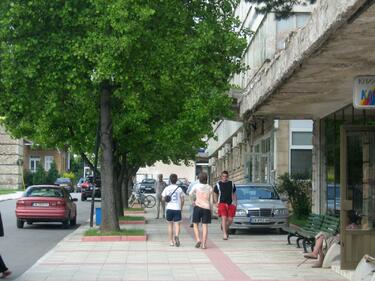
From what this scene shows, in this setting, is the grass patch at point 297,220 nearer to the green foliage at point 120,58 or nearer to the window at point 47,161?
the green foliage at point 120,58

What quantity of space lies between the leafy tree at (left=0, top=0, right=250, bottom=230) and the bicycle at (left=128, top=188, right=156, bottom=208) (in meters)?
19.3

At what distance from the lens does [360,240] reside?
459 inches

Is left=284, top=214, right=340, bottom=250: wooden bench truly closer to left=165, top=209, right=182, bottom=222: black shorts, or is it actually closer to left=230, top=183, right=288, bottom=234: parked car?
left=165, top=209, right=182, bottom=222: black shorts

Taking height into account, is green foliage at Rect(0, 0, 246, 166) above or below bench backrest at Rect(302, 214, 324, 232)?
above

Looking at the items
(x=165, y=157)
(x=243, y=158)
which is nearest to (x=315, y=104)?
(x=165, y=157)

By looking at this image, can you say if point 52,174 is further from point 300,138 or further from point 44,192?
point 44,192

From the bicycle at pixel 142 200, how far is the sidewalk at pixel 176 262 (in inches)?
838

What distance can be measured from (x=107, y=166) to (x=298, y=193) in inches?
336

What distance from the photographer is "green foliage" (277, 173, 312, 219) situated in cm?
2523

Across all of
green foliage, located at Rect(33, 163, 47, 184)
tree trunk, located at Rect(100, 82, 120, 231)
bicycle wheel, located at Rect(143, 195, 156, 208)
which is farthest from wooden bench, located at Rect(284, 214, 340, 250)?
green foliage, located at Rect(33, 163, 47, 184)

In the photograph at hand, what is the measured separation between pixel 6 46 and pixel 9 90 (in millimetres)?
1321

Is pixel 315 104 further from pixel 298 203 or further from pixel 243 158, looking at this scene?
pixel 243 158

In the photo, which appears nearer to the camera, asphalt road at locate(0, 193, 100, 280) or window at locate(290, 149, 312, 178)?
asphalt road at locate(0, 193, 100, 280)

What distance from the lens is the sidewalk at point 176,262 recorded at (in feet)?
39.1
